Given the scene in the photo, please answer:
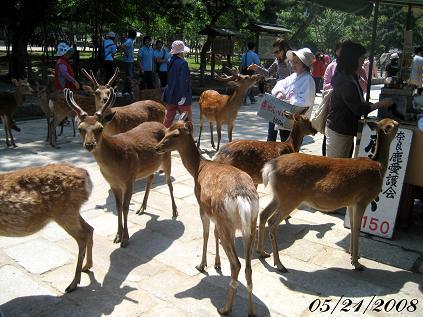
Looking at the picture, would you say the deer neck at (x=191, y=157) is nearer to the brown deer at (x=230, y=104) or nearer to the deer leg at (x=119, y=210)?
the deer leg at (x=119, y=210)

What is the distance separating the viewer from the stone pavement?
3457 millimetres

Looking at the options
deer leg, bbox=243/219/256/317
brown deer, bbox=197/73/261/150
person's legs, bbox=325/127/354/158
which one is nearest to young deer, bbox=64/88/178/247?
deer leg, bbox=243/219/256/317

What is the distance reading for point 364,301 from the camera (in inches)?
141

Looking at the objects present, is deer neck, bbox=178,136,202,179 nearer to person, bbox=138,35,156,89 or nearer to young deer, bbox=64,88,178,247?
young deer, bbox=64,88,178,247

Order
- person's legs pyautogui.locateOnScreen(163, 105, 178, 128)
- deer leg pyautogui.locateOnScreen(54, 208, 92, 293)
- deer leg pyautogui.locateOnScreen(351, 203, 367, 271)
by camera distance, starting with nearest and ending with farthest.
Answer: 1. deer leg pyautogui.locateOnScreen(54, 208, 92, 293)
2. deer leg pyautogui.locateOnScreen(351, 203, 367, 271)
3. person's legs pyautogui.locateOnScreen(163, 105, 178, 128)

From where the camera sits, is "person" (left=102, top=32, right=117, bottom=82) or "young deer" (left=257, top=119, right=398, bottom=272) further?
"person" (left=102, top=32, right=117, bottom=82)

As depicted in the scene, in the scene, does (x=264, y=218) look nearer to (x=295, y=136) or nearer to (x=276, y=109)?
(x=295, y=136)

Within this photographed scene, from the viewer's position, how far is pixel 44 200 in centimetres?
346

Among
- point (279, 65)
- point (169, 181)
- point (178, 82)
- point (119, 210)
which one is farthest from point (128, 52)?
point (119, 210)

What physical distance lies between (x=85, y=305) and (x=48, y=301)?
0.30m

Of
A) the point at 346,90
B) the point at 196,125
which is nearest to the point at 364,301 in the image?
the point at 346,90

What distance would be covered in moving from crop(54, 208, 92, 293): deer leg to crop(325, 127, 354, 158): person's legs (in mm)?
2933
